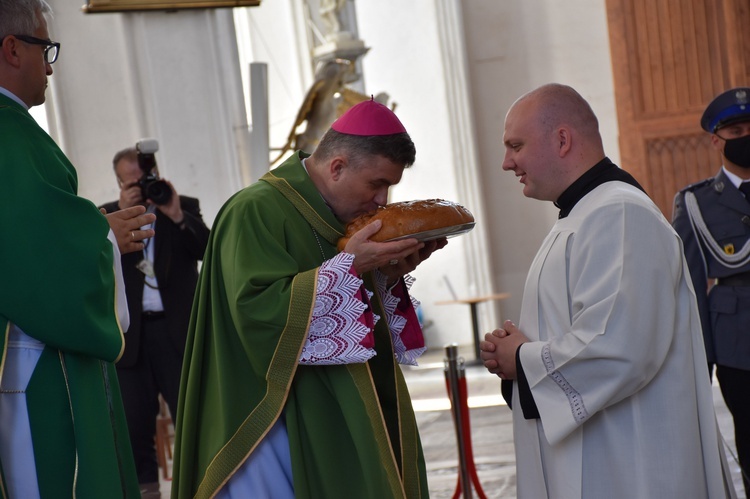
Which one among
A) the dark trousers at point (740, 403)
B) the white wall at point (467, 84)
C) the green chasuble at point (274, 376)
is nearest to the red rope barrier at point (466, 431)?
the dark trousers at point (740, 403)

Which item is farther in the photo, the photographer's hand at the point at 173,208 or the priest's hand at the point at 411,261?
the photographer's hand at the point at 173,208

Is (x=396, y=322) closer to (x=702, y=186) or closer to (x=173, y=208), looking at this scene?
(x=702, y=186)

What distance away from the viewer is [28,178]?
101 inches

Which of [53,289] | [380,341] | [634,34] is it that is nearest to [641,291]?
[380,341]

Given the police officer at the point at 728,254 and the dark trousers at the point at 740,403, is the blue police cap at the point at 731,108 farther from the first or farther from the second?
the dark trousers at the point at 740,403

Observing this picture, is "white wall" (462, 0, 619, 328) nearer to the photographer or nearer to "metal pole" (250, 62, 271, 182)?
"metal pole" (250, 62, 271, 182)

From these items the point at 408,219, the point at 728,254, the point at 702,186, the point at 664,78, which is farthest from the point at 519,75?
the point at 408,219

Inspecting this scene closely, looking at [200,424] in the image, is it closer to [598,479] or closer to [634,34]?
[598,479]

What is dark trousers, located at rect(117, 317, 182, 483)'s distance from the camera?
16.7ft

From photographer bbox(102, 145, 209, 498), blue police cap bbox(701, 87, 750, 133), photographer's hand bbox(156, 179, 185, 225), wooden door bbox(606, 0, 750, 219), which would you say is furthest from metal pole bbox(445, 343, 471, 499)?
wooden door bbox(606, 0, 750, 219)

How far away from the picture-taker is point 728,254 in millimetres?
4316

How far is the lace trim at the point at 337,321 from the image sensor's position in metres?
2.75

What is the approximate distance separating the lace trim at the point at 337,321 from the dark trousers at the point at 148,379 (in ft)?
8.28

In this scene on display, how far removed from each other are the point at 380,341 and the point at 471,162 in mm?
9745
